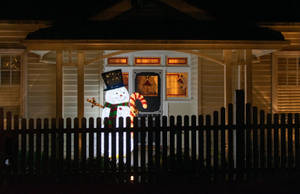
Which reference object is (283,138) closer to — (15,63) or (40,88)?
(40,88)

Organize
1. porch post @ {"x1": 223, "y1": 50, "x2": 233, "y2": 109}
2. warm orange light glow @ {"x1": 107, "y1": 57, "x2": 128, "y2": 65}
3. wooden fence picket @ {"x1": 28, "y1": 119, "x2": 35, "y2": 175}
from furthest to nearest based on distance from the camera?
warm orange light glow @ {"x1": 107, "y1": 57, "x2": 128, "y2": 65} < porch post @ {"x1": 223, "y1": 50, "x2": 233, "y2": 109} < wooden fence picket @ {"x1": 28, "y1": 119, "x2": 35, "y2": 175}

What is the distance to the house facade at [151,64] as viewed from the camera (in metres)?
7.94

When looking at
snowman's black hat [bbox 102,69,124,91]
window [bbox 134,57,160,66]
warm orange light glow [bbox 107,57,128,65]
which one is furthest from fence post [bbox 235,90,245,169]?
warm orange light glow [bbox 107,57,128,65]

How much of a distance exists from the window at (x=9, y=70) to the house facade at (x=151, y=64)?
0.09 feet

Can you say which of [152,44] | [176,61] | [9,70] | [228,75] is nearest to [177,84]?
[176,61]

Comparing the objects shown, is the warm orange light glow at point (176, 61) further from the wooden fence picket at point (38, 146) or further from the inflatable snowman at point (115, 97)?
the wooden fence picket at point (38, 146)

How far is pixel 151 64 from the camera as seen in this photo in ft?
36.3

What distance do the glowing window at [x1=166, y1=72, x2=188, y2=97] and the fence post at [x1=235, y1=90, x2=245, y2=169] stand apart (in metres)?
Answer: 4.38

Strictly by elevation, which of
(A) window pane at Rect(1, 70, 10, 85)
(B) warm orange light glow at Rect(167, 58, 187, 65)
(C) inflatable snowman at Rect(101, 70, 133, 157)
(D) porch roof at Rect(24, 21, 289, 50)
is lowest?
(C) inflatable snowman at Rect(101, 70, 133, 157)

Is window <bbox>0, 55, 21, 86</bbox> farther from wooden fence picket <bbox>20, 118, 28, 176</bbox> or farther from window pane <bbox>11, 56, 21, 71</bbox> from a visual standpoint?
wooden fence picket <bbox>20, 118, 28, 176</bbox>

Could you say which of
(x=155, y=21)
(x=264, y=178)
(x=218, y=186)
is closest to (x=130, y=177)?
(x=218, y=186)

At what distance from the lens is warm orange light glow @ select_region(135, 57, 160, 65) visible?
11008 millimetres

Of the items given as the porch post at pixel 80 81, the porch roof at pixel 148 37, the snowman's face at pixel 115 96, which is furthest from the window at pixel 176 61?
the porch post at pixel 80 81

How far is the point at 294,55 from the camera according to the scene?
10.5 m
